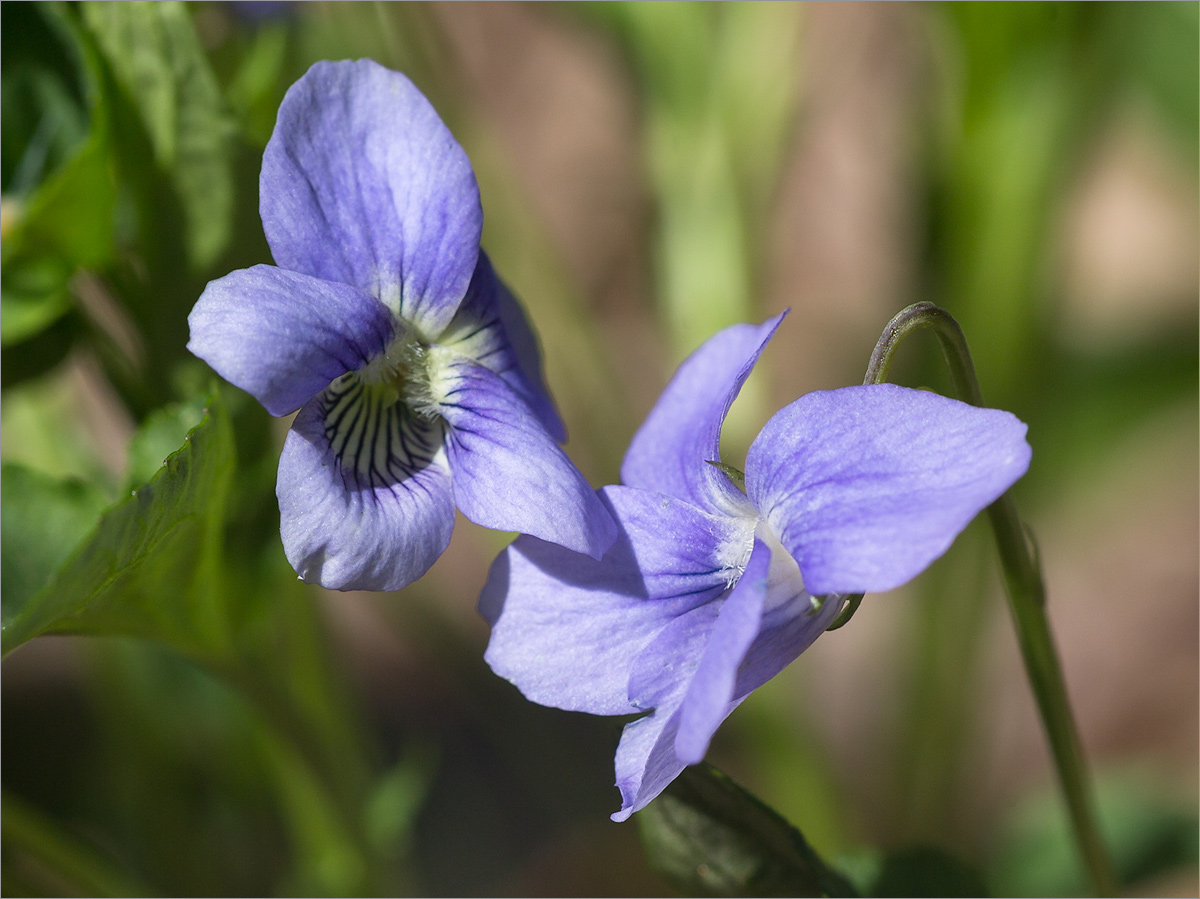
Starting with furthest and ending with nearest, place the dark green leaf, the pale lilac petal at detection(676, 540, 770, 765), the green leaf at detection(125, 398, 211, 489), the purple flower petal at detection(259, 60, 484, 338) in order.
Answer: the dark green leaf < the green leaf at detection(125, 398, 211, 489) < the purple flower petal at detection(259, 60, 484, 338) < the pale lilac petal at detection(676, 540, 770, 765)

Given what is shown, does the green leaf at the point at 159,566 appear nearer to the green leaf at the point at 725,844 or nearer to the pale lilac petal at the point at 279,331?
the pale lilac petal at the point at 279,331

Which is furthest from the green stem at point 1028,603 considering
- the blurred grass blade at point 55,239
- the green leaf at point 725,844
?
the blurred grass blade at point 55,239

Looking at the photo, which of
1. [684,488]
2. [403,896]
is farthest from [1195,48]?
[403,896]

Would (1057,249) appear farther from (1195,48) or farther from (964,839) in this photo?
(964,839)

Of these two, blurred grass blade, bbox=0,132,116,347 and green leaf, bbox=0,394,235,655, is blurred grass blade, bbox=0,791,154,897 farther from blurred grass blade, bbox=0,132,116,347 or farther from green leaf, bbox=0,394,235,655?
blurred grass blade, bbox=0,132,116,347

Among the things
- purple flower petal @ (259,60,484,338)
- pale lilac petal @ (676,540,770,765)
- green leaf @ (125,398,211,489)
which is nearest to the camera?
pale lilac petal @ (676,540,770,765)

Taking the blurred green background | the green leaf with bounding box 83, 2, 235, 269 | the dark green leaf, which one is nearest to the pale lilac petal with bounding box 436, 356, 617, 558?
the blurred green background

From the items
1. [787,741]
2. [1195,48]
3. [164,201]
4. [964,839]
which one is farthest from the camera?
[964,839]
